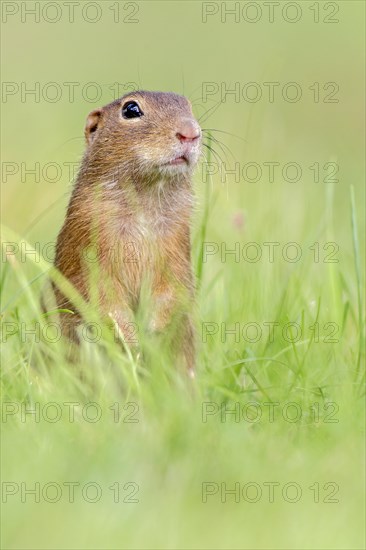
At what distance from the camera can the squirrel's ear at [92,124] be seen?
6574mm

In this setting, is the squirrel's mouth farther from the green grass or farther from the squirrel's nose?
the green grass

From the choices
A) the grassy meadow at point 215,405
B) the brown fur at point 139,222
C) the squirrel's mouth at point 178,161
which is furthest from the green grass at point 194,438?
the squirrel's mouth at point 178,161

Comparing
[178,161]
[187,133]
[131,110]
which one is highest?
[131,110]

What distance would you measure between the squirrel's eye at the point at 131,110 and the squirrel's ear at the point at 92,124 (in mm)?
272

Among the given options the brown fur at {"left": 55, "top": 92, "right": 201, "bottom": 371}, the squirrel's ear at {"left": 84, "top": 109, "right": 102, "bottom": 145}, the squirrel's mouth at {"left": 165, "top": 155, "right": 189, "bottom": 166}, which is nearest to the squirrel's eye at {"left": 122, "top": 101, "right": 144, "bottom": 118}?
the brown fur at {"left": 55, "top": 92, "right": 201, "bottom": 371}

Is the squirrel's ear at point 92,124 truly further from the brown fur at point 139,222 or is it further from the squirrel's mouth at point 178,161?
the squirrel's mouth at point 178,161

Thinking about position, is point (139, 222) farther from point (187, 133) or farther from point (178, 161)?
point (187, 133)

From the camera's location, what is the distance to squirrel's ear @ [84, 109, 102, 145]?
6.57 meters

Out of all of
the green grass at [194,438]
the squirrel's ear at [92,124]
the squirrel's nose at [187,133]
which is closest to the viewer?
the green grass at [194,438]

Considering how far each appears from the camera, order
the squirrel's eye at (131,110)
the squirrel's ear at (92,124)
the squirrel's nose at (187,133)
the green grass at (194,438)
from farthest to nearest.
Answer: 1. the squirrel's ear at (92,124)
2. the squirrel's eye at (131,110)
3. the squirrel's nose at (187,133)
4. the green grass at (194,438)

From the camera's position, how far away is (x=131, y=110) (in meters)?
6.28

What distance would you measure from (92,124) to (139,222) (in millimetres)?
796

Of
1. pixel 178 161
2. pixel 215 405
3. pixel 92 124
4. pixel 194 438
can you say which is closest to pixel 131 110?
pixel 92 124

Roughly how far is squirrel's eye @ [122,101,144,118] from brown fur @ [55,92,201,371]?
2cm
